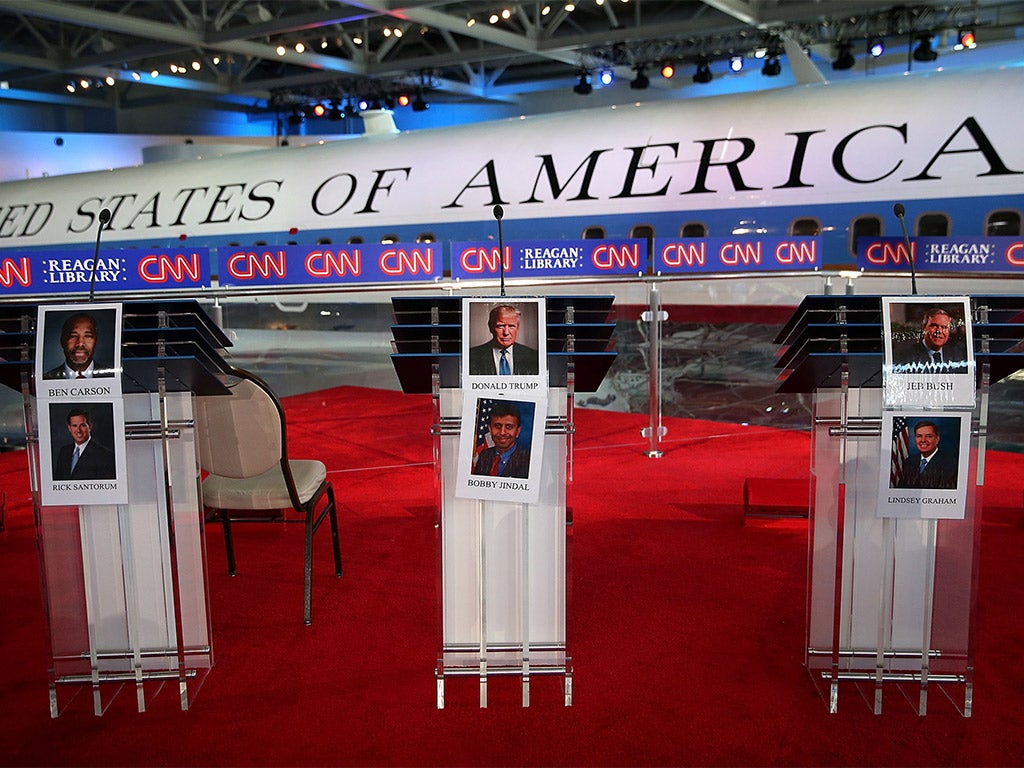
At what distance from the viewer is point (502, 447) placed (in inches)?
114

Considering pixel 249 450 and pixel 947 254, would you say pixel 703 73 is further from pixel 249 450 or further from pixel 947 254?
pixel 249 450

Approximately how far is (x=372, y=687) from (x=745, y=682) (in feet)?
4.30

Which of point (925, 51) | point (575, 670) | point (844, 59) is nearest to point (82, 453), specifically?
point (575, 670)

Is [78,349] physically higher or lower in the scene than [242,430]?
higher

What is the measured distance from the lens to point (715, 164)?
8.34 m

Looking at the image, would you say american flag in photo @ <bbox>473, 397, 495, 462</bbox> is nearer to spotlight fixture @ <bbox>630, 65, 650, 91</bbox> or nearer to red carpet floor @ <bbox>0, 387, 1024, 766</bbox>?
red carpet floor @ <bbox>0, 387, 1024, 766</bbox>

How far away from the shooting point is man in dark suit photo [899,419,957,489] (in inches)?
113

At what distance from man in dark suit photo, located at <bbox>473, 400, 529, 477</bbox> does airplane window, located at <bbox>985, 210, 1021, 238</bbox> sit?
19.4ft

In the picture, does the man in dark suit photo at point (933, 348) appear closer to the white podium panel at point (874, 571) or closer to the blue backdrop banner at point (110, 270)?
the white podium panel at point (874, 571)

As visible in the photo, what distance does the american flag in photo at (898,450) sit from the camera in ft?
9.44

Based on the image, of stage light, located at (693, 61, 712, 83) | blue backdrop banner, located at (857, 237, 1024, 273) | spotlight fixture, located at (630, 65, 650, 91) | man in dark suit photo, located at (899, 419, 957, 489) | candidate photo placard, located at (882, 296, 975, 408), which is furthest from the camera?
spotlight fixture, located at (630, 65, 650, 91)

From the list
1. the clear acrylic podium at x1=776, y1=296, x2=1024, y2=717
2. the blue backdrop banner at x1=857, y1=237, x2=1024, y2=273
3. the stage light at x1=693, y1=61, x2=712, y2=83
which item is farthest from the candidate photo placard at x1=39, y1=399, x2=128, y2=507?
the stage light at x1=693, y1=61, x2=712, y2=83

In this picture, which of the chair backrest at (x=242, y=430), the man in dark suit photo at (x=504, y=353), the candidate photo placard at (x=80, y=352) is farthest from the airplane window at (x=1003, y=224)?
the candidate photo placard at (x=80, y=352)

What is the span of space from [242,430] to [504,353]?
144 cm
